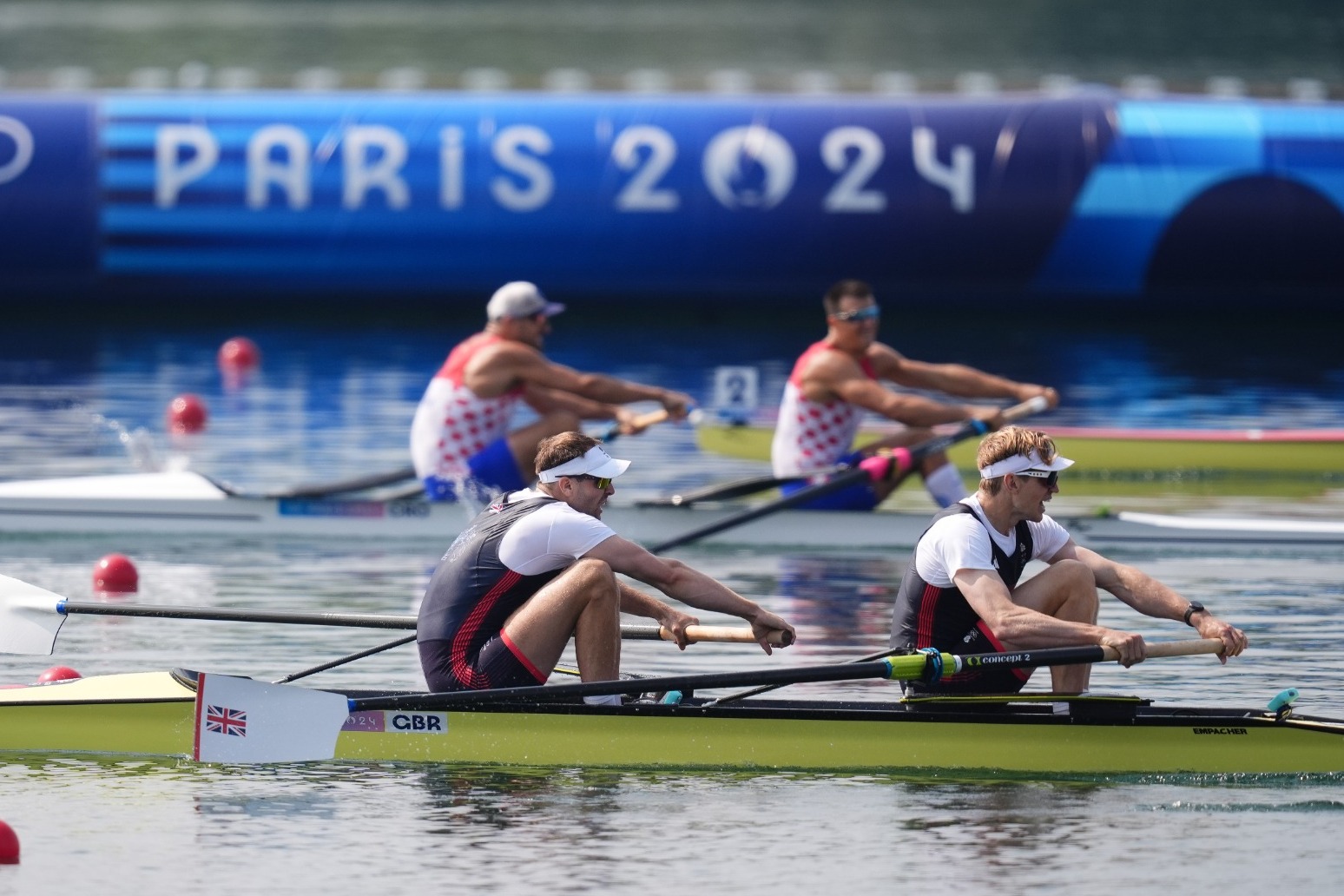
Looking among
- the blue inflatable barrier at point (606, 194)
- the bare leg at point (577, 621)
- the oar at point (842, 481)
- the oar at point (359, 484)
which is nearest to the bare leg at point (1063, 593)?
the bare leg at point (577, 621)

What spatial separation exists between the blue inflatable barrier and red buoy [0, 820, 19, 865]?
56.0 feet

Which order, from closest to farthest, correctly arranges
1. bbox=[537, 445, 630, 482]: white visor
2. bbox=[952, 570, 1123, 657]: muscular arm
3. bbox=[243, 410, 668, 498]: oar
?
bbox=[952, 570, 1123, 657]: muscular arm → bbox=[537, 445, 630, 482]: white visor → bbox=[243, 410, 668, 498]: oar

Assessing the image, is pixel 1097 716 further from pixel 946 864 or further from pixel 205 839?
pixel 205 839

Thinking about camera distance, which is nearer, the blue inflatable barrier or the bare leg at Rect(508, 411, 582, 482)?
the bare leg at Rect(508, 411, 582, 482)

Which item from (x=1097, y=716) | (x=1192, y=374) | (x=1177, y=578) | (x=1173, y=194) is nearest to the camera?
(x=1097, y=716)

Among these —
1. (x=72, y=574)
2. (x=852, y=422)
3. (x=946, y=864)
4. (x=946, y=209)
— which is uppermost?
(x=946, y=209)

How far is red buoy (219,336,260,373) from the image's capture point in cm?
2098

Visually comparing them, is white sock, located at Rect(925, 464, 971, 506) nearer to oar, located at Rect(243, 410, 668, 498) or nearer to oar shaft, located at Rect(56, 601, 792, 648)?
oar, located at Rect(243, 410, 668, 498)

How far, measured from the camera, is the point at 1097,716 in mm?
7559

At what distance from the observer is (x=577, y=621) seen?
7.58m

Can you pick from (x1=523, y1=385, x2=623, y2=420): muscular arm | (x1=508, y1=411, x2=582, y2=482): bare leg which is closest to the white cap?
(x1=523, y1=385, x2=623, y2=420): muscular arm

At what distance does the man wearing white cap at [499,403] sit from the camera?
1235 cm

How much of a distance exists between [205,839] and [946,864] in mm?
2211

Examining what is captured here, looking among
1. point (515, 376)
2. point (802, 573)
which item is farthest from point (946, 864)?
point (515, 376)
